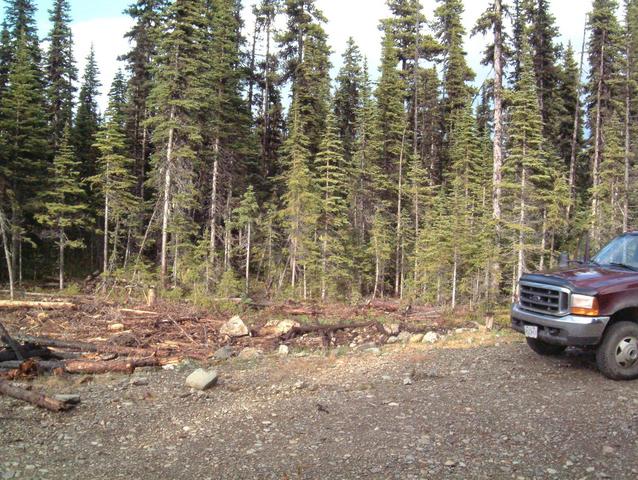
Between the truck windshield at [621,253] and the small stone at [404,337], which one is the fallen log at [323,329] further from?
the truck windshield at [621,253]

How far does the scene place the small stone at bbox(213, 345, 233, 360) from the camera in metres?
11.9

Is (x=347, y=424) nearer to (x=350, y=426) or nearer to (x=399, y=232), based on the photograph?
(x=350, y=426)

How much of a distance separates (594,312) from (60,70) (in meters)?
40.6

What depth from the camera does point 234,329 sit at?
47.6ft

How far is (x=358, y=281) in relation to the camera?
30906 millimetres

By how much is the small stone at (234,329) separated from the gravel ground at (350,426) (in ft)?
16.4

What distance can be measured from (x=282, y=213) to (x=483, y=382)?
19489 millimetres

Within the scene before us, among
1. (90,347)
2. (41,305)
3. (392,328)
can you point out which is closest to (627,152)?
(392,328)

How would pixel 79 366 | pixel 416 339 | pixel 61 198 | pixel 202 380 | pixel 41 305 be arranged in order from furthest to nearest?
1. pixel 61 198
2. pixel 41 305
3. pixel 416 339
4. pixel 79 366
5. pixel 202 380

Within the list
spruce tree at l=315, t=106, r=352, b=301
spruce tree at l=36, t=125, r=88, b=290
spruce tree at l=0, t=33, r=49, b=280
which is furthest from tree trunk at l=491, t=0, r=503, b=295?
spruce tree at l=0, t=33, r=49, b=280

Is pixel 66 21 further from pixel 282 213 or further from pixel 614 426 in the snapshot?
pixel 614 426

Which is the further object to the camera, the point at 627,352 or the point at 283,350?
the point at 283,350

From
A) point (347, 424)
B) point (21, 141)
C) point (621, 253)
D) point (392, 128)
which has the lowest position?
point (347, 424)

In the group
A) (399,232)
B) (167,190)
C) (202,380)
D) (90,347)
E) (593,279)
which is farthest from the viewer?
(399,232)
